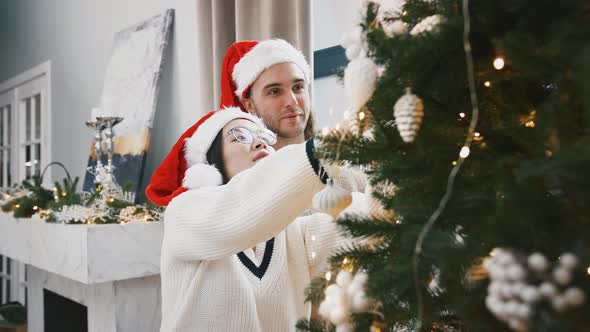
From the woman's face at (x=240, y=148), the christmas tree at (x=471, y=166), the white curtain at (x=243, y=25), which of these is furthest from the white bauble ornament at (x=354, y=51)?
the white curtain at (x=243, y=25)

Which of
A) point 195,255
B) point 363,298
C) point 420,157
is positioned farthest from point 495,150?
point 195,255

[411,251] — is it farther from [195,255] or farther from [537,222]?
[195,255]

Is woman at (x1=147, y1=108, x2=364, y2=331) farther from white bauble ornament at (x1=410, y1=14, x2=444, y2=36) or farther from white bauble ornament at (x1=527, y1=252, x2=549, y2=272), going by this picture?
white bauble ornament at (x1=527, y1=252, x2=549, y2=272)

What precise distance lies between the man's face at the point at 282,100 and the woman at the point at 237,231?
5.0 inches

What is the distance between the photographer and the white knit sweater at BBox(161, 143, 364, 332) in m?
0.77

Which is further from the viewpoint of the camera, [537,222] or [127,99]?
[127,99]

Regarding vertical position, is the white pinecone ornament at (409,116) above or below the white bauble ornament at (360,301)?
above

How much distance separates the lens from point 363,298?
42 cm

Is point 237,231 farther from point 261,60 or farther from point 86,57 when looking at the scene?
point 86,57

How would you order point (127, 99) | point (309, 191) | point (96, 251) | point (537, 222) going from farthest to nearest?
point (127, 99), point (96, 251), point (309, 191), point (537, 222)

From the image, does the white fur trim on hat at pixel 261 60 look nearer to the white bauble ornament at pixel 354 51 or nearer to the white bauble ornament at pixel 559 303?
the white bauble ornament at pixel 354 51

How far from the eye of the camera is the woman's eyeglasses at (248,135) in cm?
124

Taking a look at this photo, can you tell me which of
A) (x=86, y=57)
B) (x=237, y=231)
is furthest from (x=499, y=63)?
(x=86, y=57)

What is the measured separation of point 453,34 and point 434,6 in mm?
80
